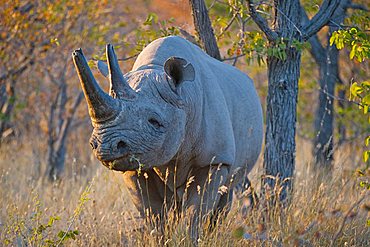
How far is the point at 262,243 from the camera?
518cm

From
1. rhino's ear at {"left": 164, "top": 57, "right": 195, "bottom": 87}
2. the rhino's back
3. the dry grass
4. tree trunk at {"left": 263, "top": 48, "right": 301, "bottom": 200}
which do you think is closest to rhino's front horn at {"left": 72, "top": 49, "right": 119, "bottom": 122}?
rhino's ear at {"left": 164, "top": 57, "right": 195, "bottom": 87}

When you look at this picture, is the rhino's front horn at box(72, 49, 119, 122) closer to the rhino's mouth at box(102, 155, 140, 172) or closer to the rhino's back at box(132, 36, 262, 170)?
the rhino's mouth at box(102, 155, 140, 172)

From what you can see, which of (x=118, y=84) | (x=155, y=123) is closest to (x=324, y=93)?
(x=155, y=123)

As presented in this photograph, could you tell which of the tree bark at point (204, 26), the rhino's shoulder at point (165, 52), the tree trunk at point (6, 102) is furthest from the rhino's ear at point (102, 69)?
the tree trunk at point (6, 102)

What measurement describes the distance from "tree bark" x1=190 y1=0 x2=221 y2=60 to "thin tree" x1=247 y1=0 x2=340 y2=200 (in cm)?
62

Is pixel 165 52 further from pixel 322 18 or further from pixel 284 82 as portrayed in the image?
pixel 322 18

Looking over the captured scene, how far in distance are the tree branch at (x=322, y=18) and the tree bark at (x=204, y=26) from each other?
947 millimetres

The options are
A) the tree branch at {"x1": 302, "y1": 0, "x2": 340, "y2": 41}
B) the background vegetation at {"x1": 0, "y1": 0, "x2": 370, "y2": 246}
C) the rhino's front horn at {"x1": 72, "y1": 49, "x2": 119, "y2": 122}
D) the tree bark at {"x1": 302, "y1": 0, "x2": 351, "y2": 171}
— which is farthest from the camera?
the tree bark at {"x1": 302, "y1": 0, "x2": 351, "y2": 171}

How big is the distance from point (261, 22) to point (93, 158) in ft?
16.4

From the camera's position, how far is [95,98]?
14.2ft

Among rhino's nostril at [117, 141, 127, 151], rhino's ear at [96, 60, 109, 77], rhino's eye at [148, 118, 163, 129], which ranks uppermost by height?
rhino's ear at [96, 60, 109, 77]

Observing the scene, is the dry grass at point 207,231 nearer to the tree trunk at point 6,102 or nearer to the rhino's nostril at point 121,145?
the rhino's nostril at point 121,145

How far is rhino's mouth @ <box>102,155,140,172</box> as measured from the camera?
437cm

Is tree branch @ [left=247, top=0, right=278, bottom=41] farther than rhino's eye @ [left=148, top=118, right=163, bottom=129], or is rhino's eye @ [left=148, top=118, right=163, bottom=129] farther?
tree branch @ [left=247, top=0, right=278, bottom=41]
